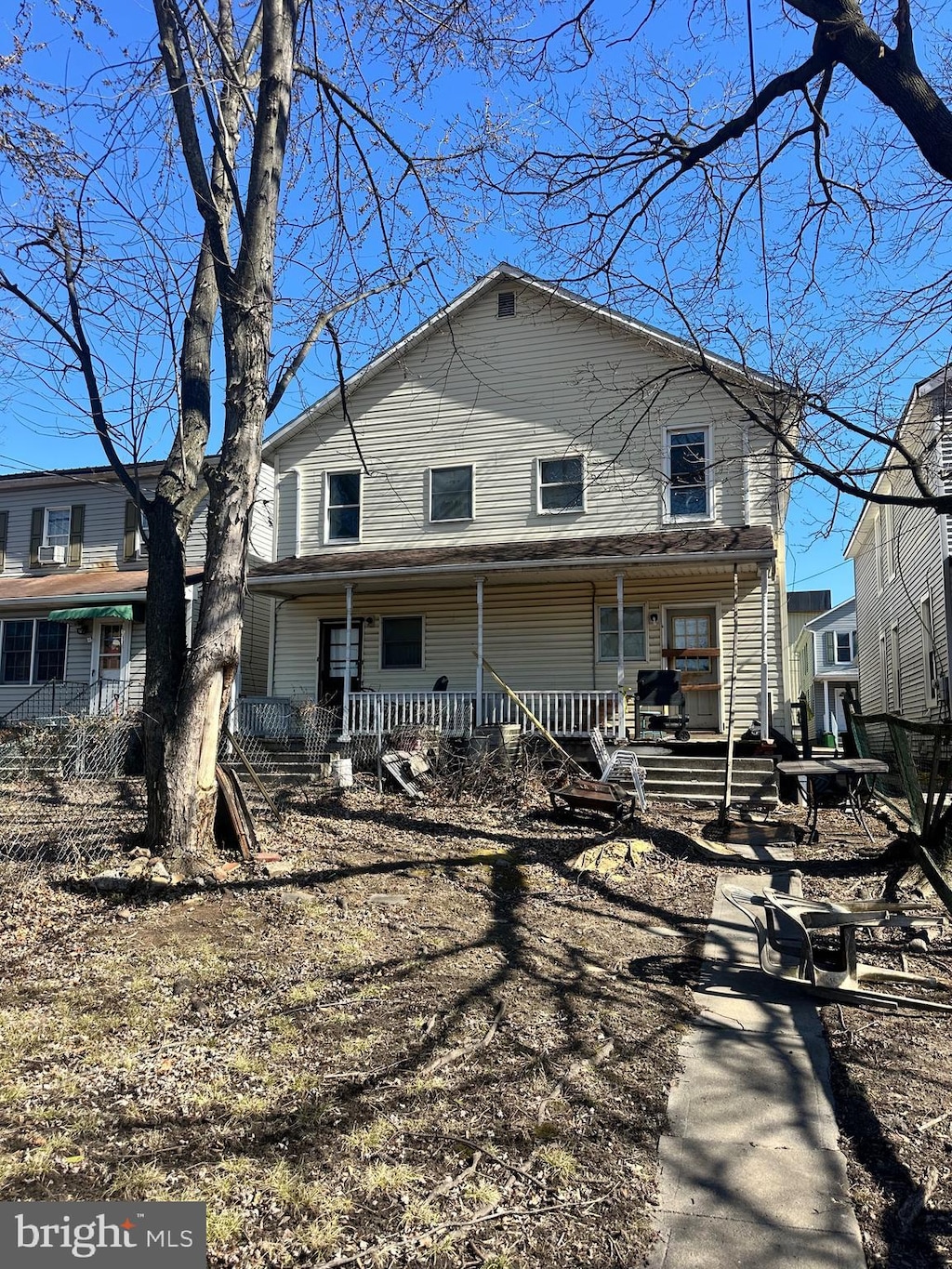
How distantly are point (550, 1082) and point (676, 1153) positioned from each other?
0.70m

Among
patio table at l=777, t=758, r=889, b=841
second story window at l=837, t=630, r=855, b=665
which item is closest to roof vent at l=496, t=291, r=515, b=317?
patio table at l=777, t=758, r=889, b=841

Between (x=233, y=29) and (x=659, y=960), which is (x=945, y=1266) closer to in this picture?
(x=659, y=960)

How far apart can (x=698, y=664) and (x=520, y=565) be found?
3.84 meters

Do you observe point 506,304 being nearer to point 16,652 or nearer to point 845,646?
point 16,652

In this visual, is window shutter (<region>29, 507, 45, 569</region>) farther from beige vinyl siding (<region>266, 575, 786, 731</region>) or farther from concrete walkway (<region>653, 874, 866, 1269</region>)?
concrete walkway (<region>653, 874, 866, 1269</region>)

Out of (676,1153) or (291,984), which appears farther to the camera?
(291,984)

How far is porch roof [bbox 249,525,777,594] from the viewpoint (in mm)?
13211

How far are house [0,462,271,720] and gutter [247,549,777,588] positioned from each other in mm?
2283

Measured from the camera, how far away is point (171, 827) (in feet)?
23.2

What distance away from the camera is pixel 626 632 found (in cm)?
1545

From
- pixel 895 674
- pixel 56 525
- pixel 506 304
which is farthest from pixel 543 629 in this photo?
pixel 56 525

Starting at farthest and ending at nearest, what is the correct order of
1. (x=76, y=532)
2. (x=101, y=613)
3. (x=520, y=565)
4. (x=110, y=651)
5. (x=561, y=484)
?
1. (x=76, y=532)
2. (x=110, y=651)
3. (x=101, y=613)
4. (x=561, y=484)
5. (x=520, y=565)

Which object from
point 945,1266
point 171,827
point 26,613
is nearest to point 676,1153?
point 945,1266

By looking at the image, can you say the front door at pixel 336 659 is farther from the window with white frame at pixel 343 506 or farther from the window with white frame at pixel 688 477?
the window with white frame at pixel 688 477
